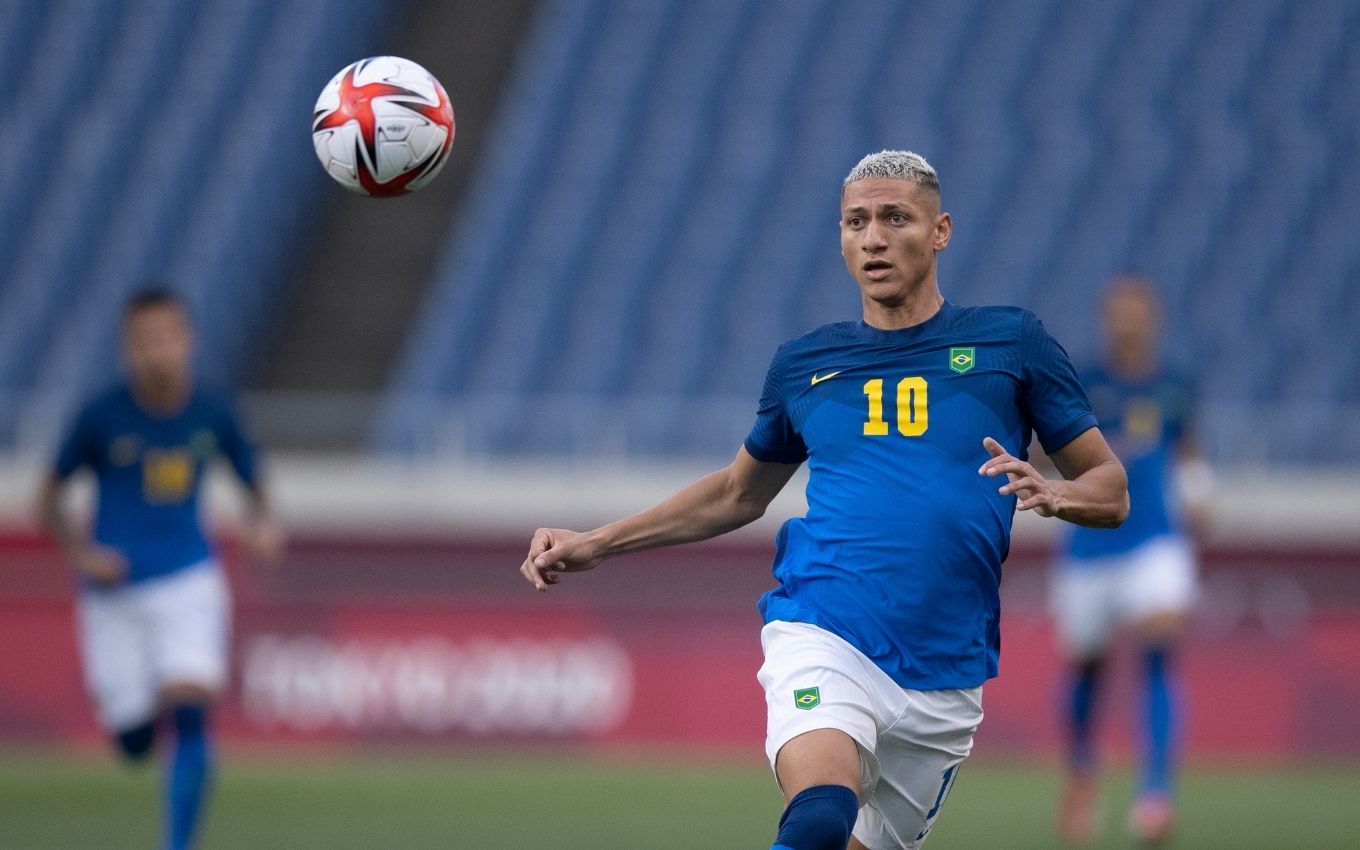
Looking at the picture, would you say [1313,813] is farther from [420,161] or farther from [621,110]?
[621,110]

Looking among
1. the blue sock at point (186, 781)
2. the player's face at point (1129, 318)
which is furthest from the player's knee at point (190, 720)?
the player's face at point (1129, 318)

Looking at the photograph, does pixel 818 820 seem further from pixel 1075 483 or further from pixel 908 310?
pixel 908 310

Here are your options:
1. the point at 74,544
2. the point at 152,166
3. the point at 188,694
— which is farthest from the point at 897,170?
the point at 152,166

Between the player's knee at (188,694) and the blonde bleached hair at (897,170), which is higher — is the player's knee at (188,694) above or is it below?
below

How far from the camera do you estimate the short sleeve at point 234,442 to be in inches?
386

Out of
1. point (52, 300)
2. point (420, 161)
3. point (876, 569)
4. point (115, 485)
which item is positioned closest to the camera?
point (876, 569)

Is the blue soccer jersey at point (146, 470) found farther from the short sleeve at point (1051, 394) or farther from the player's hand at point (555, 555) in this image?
the short sleeve at point (1051, 394)

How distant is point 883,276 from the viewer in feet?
18.4

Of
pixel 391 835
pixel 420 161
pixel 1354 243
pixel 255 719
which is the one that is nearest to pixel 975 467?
pixel 420 161

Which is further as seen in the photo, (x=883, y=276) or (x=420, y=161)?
(x=420, y=161)

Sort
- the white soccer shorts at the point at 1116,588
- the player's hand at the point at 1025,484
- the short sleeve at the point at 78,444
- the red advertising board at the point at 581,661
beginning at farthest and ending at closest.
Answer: the red advertising board at the point at 581,661, the white soccer shorts at the point at 1116,588, the short sleeve at the point at 78,444, the player's hand at the point at 1025,484

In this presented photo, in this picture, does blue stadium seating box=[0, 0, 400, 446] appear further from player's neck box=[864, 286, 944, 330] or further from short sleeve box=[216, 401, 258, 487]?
player's neck box=[864, 286, 944, 330]

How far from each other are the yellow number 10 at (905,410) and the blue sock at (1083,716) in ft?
17.5

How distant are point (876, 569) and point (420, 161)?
7.07 feet
